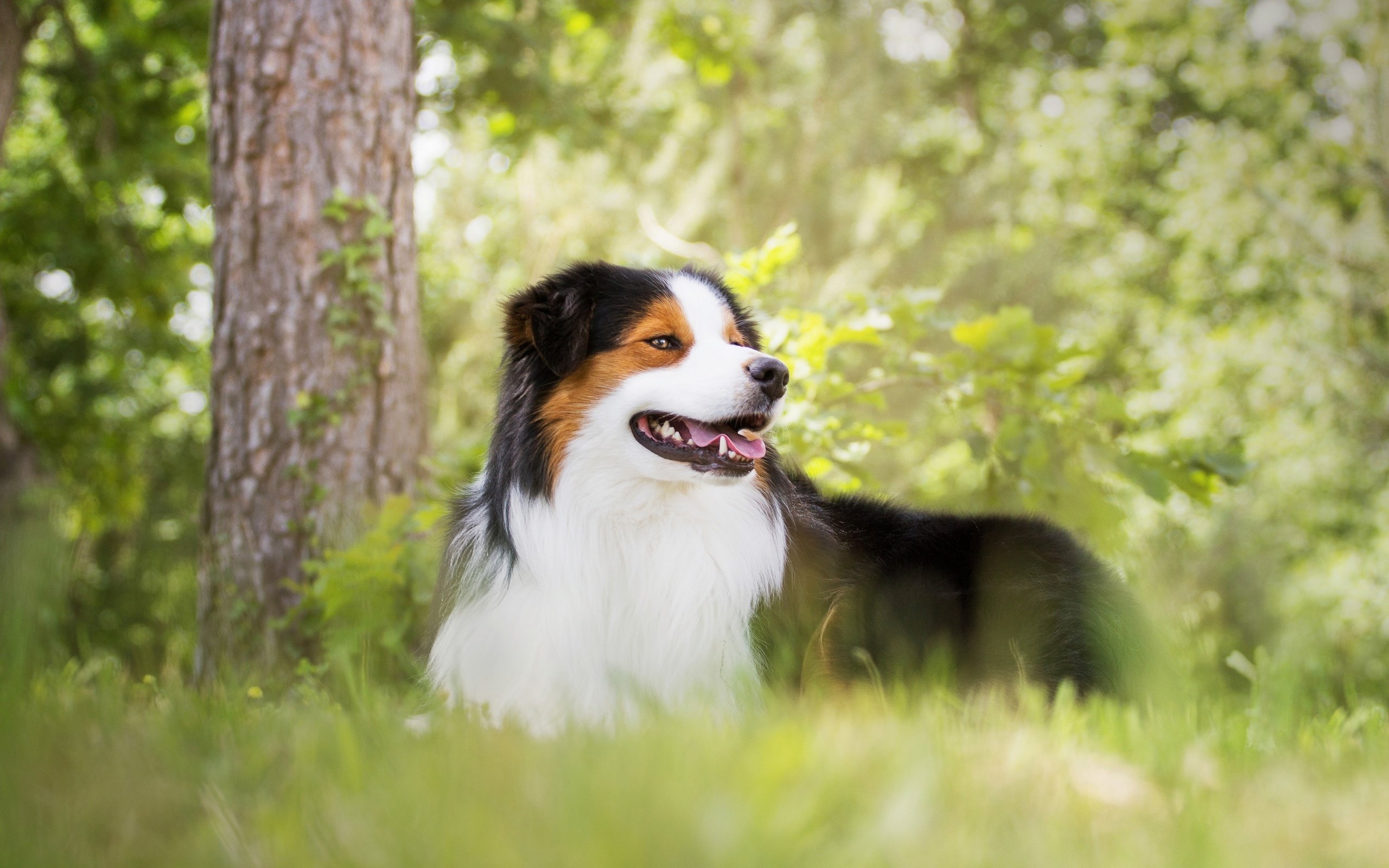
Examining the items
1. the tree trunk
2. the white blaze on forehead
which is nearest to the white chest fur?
the white blaze on forehead

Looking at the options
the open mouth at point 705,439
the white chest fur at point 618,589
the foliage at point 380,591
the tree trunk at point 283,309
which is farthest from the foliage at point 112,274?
the open mouth at point 705,439

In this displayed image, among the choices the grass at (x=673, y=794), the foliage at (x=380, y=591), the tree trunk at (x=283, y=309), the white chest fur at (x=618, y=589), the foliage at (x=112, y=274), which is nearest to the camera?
the grass at (x=673, y=794)

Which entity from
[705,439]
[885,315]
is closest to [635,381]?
[705,439]

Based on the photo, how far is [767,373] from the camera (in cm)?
273

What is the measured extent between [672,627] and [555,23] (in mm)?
6972

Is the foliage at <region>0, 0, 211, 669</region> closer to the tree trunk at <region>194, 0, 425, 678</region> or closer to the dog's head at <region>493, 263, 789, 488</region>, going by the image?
the tree trunk at <region>194, 0, 425, 678</region>

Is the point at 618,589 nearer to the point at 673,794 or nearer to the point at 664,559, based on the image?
the point at 664,559

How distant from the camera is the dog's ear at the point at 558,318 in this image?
2.85 metres

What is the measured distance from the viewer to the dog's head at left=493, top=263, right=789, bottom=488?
2.75m

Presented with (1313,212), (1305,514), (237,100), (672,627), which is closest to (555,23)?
(237,100)

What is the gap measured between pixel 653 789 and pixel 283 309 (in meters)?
3.26

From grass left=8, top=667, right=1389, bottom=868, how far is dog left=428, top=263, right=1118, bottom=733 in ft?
2.75

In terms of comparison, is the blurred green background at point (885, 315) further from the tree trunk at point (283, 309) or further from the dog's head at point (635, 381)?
the dog's head at point (635, 381)

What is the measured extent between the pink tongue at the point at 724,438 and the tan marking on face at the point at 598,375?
0.21 metres
